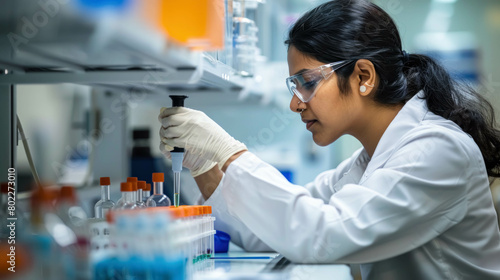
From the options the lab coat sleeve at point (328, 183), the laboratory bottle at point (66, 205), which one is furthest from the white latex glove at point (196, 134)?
the lab coat sleeve at point (328, 183)

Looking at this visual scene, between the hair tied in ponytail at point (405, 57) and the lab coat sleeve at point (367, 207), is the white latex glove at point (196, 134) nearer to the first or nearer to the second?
the lab coat sleeve at point (367, 207)

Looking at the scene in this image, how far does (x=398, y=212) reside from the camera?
4.13 ft

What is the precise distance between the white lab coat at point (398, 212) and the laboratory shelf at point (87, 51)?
1.08 feet

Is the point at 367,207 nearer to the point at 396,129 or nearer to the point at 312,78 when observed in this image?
the point at 396,129

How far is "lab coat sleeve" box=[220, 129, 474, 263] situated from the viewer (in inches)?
49.3

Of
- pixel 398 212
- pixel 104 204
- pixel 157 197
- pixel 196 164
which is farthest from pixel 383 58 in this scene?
pixel 104 204

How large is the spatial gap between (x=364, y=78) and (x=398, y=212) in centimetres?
51

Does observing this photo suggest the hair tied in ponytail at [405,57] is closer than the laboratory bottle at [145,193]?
No

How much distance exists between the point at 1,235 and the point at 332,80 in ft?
3.33

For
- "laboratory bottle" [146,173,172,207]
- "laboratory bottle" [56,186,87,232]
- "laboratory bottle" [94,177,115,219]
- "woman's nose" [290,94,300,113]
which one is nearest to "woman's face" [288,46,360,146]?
"woman's nose" [290,94,300,113]

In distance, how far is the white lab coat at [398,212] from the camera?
125cm

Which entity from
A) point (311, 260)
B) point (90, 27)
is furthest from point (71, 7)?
point (311, 260)

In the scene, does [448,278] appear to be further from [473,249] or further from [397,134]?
[397,134]

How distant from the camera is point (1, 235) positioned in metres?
1.17
